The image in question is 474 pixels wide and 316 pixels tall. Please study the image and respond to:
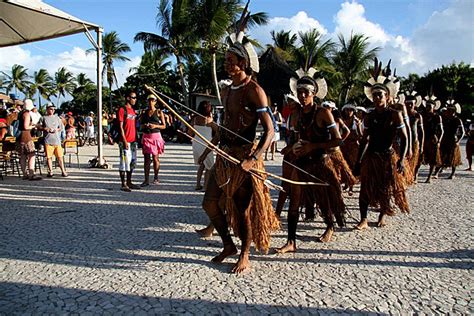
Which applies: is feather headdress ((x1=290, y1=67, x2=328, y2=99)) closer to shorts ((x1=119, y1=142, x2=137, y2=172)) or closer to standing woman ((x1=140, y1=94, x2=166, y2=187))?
standing woman ((x1=140, y1=94, x2=166, y2=187))

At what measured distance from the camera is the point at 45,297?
293cm

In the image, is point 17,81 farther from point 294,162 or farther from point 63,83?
point 294,162

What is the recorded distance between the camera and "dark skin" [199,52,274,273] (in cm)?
330

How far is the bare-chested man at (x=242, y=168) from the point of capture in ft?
11.0

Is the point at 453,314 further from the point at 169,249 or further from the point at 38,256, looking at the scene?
the point at 38,256

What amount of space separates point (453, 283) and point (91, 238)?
12.0 ft

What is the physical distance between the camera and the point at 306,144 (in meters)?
4.20

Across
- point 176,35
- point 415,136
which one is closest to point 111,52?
point 176,35

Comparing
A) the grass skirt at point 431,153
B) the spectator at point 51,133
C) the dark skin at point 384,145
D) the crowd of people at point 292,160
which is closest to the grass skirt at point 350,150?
the crowd of people at point 292,160

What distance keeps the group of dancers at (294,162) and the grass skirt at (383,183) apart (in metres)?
0.01

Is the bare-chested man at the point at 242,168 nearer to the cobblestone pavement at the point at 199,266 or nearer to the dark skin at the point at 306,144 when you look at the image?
the cobblestone pavement at the point at 199,266

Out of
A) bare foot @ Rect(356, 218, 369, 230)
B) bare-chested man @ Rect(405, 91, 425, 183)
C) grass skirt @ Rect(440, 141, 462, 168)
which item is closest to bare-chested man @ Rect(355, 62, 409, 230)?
bare foot @ Rect(356, 218, 369, 230)

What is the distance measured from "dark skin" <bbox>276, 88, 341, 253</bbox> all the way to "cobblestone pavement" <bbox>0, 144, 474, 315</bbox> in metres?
0.15

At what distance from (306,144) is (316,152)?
7.8 inches
